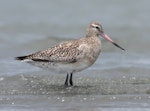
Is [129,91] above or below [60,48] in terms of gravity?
below

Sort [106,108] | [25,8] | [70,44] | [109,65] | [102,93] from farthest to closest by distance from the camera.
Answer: [25,8] → [109,65] → [70,44] → [102,93] → [106,108]

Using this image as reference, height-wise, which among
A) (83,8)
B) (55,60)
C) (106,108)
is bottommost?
(106,108)

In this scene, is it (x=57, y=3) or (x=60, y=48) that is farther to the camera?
(x=57, y=3)

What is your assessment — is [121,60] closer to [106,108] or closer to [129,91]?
[129,91]

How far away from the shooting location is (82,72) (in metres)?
13.0

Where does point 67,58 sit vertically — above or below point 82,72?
above

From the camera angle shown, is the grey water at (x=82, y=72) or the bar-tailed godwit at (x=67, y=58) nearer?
the grey water at (x=82, y=72)

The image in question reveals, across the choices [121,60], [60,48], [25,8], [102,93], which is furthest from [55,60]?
[25,8]

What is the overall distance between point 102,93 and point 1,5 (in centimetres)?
751

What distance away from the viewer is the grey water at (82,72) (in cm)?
1026

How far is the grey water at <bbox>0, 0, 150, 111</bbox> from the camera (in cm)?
1026

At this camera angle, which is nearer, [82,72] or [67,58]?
[67,58]

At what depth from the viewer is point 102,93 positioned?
1077cm

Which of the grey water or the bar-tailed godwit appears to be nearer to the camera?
the grey water
